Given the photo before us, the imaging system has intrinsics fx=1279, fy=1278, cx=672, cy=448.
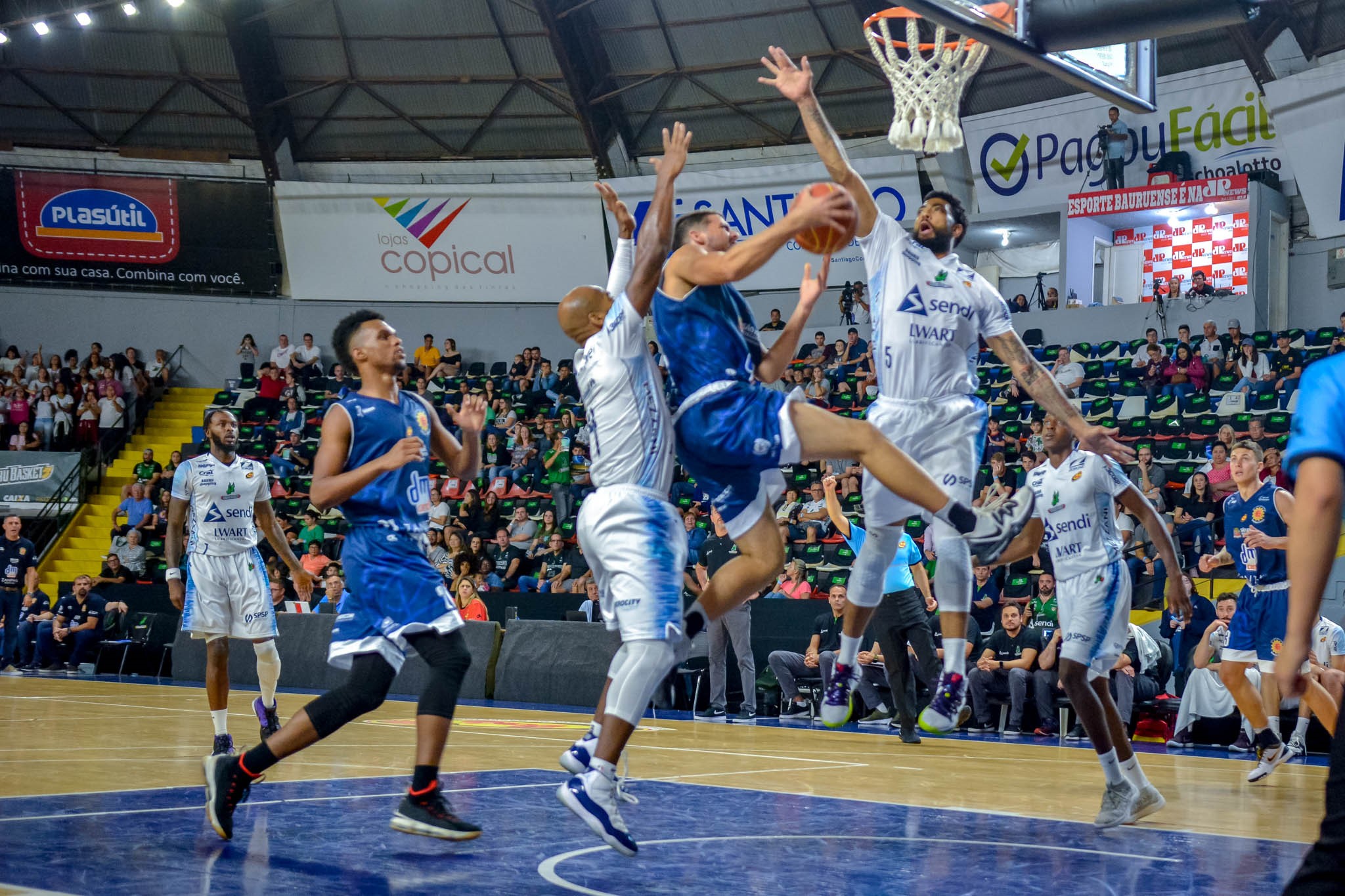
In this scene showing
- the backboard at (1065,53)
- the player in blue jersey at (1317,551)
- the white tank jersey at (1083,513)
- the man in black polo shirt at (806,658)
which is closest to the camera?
the player in blue jersey at (1317,551)

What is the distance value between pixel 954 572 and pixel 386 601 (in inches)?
103

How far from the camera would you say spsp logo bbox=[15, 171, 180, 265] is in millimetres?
26750

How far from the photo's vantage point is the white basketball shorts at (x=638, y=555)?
16.1 feet

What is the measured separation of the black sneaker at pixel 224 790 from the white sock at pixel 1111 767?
167 inches

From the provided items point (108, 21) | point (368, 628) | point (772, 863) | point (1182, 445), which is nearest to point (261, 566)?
point (368, 628)

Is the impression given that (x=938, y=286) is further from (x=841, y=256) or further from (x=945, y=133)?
(x=841, y=256)

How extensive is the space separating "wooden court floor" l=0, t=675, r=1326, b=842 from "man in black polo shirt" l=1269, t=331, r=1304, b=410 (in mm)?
7987

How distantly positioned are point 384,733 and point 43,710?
354cm

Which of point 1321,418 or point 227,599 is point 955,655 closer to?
point 1321,418

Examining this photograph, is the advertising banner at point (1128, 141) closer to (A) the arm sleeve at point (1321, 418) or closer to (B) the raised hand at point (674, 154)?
(B) the raised hand at point (674, 154)

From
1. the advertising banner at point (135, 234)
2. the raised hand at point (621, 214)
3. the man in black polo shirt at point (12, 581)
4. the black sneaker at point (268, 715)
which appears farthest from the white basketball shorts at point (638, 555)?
the advertising banner at point (135, 234)

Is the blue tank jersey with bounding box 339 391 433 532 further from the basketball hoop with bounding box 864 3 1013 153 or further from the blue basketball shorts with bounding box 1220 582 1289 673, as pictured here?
the blue basketball shorts with bounding box 1220 582 1289 673

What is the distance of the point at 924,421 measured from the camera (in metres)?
5.98

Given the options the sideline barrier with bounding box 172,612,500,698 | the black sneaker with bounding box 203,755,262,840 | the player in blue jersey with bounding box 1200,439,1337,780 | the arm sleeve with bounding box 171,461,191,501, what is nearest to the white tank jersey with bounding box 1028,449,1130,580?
the player in blue jersey with bounding box 1200,439,1337,780
